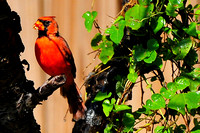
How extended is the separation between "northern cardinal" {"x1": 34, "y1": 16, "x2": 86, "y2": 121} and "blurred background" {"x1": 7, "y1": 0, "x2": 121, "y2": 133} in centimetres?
12

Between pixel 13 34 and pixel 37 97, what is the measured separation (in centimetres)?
22

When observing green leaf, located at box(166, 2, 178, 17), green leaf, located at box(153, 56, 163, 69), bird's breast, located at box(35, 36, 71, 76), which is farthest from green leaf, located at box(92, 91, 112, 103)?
bird's breast, located at box(35, 36, 71, 76)

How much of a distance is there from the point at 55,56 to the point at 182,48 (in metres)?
0.77

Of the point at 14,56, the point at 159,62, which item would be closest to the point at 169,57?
the point at 159,62

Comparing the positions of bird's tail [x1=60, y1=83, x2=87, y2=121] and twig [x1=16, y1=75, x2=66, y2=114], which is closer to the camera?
twig [x1=16, y1=75, x2=66, y2=114]

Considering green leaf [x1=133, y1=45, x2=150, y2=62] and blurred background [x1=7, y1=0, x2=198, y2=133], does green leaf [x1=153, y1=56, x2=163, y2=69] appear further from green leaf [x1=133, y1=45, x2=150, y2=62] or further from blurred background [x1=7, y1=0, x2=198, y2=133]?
blurred background [x1=7, y1=0, x2=198, y2=133]

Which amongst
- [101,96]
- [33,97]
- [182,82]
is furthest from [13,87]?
[182,82]

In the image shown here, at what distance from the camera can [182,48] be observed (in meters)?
1.42

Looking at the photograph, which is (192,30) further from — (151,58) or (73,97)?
(73,97)

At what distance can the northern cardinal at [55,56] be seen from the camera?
195 cm

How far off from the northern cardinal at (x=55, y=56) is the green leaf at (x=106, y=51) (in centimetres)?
47

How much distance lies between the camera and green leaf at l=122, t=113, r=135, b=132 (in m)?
1.44

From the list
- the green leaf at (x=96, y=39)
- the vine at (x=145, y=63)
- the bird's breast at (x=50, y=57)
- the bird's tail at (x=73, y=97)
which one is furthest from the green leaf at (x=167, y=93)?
the bird's breast at (x=50, y=57)

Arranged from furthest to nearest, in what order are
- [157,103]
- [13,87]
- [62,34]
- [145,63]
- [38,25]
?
[62,34]
[38,25]
[145,63]
[157,103]
[13,87]
